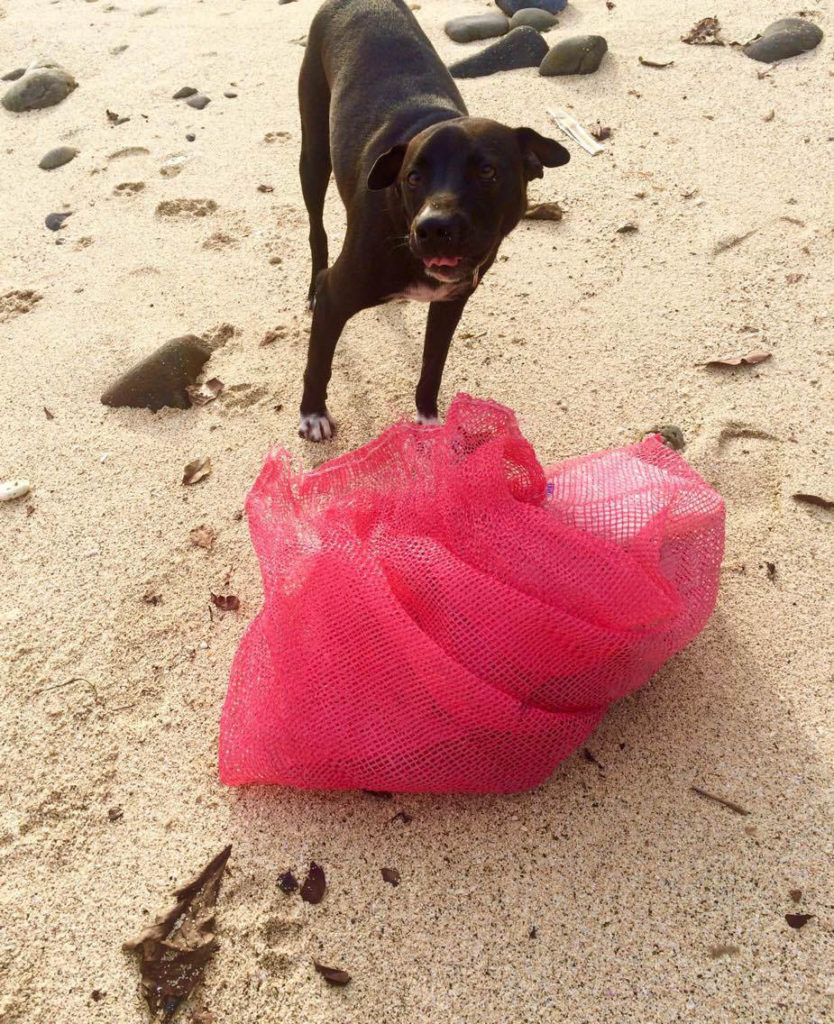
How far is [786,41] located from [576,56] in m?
1.40

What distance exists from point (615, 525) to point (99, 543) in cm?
186

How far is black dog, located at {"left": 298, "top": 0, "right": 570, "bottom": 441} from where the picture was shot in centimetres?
265

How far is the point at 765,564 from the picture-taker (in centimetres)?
274

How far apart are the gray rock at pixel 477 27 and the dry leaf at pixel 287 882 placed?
6.20 meters

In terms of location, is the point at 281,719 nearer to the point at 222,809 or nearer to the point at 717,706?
the point at 222,809

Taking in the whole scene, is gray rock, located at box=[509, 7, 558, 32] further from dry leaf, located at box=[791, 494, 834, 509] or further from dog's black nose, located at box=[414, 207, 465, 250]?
dry leaf, located at box=[791, 494, 834, 509]

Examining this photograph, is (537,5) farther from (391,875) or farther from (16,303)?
(391,875)

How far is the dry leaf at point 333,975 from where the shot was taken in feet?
6.15

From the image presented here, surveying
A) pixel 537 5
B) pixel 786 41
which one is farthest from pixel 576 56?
pixel 786 41

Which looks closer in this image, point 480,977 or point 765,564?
point 480,977

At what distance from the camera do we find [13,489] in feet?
10.5

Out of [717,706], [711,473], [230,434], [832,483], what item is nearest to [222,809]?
[717,706]

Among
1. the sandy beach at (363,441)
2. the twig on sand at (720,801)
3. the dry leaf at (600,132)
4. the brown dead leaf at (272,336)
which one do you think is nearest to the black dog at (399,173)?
the sandy beach at (363,441)

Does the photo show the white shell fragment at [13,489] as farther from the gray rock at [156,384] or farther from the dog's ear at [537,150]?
the dog's ear at [537,150]
